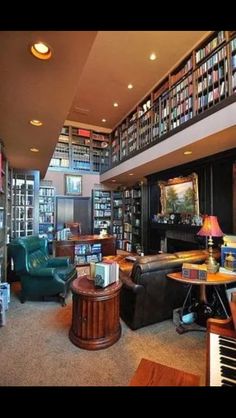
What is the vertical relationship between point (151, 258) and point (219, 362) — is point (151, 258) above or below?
above

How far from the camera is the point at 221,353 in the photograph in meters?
1.19

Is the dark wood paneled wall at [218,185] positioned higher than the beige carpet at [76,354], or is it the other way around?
the dark wood paneled wall at [218,185]

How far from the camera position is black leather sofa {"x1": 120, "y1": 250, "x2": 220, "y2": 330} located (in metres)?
2.45

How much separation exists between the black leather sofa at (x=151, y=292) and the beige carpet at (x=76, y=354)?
0.13 metres

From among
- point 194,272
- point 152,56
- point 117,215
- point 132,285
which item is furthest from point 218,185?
point 117,215

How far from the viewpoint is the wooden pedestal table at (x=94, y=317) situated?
2.12 metres

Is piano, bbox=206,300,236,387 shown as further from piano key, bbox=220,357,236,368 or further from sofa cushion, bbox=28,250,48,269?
sofa cushion, bbox=28,250,48,269

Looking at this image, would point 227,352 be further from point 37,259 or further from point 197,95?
point 197,95

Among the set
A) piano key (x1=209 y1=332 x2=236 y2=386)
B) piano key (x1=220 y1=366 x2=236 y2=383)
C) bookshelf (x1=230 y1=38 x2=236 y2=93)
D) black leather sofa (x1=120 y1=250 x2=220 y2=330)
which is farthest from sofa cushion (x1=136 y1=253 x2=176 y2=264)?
bookshelf (x1=230 y1=38 x2=236 y2=93)

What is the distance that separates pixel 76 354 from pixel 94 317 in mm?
362

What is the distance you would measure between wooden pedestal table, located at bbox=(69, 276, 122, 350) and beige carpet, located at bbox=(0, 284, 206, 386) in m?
0.08

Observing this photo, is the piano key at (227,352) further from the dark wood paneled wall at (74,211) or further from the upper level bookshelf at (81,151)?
the upper level bookshelf at (81,151)

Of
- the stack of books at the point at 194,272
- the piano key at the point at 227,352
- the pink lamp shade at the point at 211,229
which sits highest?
the pink lamp shade at the point at 211,229

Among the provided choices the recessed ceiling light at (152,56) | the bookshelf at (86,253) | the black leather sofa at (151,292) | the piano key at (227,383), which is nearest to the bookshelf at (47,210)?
the bookshelf at (86,253)
